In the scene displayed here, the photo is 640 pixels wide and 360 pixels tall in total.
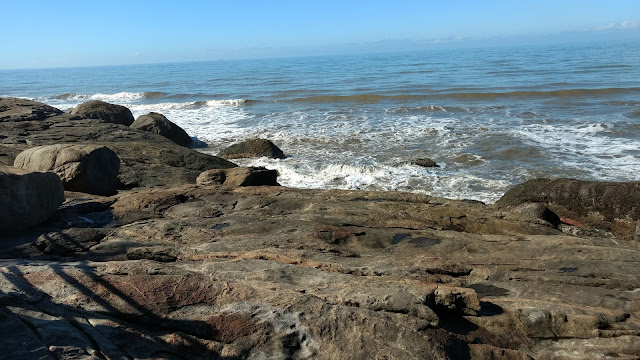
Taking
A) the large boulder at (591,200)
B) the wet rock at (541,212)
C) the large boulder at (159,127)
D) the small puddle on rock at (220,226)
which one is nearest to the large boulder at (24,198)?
the small puddle on rock at (220,226)

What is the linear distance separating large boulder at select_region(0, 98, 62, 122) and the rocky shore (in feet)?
30.1

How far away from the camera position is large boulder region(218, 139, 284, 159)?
1633 centimetres

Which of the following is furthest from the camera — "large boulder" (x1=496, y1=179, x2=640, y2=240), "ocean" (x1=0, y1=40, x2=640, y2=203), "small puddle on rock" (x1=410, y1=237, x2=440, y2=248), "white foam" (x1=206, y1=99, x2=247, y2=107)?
"white foam" (x1=206, y1=99, x2=247, y2=107)

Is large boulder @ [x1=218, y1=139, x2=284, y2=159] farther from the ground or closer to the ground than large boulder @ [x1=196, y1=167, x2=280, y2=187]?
closer to the ground

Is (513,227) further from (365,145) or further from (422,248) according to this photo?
(365,145)

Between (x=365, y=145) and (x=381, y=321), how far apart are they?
49.5ft

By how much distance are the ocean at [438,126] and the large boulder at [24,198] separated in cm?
780

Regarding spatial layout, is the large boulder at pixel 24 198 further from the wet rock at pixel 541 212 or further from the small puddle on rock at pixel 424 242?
the wet rock at pixel 541 212

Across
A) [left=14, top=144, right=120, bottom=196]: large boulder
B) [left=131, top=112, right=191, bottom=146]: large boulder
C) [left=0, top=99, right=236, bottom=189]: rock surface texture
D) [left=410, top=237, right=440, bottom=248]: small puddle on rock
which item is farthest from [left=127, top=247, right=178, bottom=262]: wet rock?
[left=131, top=112, right=191, bottom=146]: large boulder

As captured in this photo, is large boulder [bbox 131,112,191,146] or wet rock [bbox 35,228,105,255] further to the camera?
large boulder [bbox 131,112,191,146]

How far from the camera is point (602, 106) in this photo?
2447 centimetres

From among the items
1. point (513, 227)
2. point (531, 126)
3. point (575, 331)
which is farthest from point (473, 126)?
point (575, 331)

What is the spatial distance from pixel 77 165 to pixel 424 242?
637 cm

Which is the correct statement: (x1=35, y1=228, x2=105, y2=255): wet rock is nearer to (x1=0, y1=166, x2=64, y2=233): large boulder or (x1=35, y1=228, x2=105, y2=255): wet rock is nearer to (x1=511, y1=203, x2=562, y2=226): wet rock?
(x1=0, y1=166, x2=64, y2=233): large boulder
